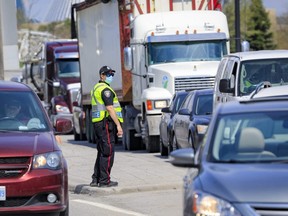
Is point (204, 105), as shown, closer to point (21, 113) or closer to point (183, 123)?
point (183, 123)

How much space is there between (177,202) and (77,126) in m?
20.5

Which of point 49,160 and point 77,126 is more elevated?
point 49,160

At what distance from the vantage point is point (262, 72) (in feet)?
59.0

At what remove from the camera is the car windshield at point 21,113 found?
12.4 m

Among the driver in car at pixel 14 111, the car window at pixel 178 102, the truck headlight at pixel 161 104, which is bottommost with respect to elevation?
the truck headlight at pixel 161 104

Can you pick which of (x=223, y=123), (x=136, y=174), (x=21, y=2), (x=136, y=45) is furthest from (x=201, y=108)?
(x=21, y=2)

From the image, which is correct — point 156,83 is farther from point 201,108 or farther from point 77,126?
point 77,126

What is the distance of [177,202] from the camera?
14430 millimetres

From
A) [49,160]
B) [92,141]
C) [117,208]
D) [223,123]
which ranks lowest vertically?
[92,141]

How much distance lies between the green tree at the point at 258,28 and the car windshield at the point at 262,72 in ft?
239

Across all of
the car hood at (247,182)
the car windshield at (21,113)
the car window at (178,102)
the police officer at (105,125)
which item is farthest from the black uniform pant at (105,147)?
the car hood at (247,182)

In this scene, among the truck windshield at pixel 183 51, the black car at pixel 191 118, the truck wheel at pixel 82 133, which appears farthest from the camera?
the truck wheel at pixel 82 133

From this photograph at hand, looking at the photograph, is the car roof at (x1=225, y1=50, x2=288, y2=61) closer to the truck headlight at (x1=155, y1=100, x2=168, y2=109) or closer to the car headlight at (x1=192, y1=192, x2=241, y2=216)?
the truck headlight at (x1=155, y1=100, x2=168, y2=109)

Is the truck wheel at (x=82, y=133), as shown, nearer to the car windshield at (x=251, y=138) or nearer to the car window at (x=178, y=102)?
the car window at (x=178, y=102)
